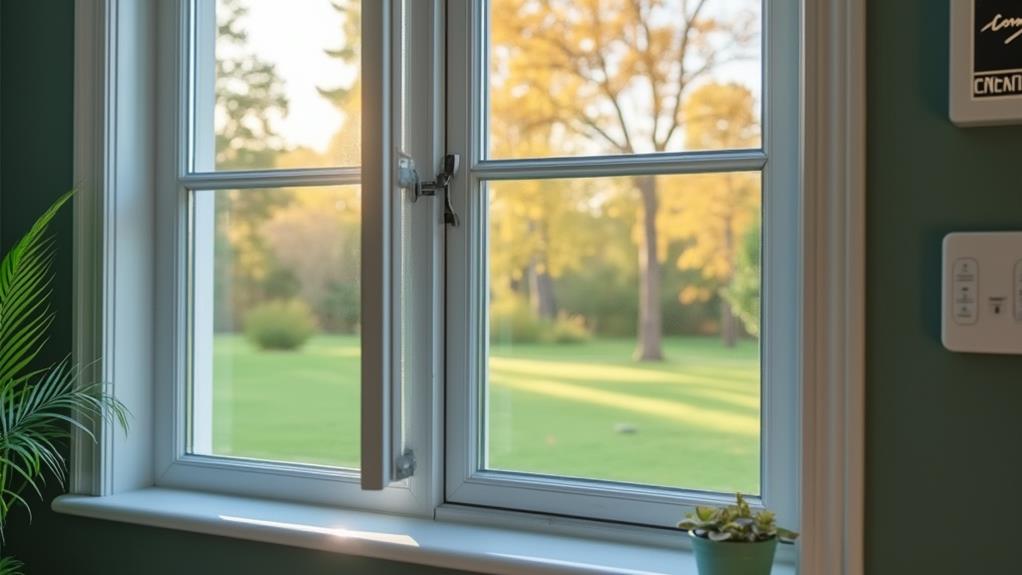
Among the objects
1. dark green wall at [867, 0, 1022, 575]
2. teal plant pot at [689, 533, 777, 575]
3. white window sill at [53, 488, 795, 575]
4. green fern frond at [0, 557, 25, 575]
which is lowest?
green fern frond at [0, 557, 25, 575]

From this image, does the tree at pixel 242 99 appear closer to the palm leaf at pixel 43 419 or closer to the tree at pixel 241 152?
the tree at pixel 241 152

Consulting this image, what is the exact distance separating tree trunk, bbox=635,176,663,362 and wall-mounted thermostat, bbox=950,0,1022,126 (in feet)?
1.77

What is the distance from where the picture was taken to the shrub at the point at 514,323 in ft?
5.84

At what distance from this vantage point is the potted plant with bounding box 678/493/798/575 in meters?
1.31

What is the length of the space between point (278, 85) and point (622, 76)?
0.76m

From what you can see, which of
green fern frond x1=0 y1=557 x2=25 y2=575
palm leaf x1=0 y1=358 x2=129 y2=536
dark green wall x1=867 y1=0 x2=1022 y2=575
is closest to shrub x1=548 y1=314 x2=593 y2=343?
dark green wall x1=867 y1=0 x2=1022 y2=575

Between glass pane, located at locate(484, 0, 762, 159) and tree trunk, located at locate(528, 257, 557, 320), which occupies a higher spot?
glass pane, located at locate(484, 0, 762, 159)

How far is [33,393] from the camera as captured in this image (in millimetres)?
1866

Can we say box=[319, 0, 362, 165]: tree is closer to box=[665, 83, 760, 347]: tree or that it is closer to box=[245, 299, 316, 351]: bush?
box=[245, 299, 316, 351]: bush

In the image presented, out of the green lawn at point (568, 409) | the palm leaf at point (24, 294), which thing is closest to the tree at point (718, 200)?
the green lawn at point (568, 409)

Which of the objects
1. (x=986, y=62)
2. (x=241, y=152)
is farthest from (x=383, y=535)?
(x=986, y=62)

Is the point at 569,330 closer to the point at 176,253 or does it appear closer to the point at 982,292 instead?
the point at 982,292

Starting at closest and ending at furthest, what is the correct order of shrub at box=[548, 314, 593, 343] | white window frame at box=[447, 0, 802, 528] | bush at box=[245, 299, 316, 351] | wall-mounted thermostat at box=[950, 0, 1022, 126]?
wall-mounted thermostat at box=[950, 0, 1022, 126] → white window frame at box=[447, 0, 802, 528] → shrub at box=[548, 314, 593, 343] → bush at box=[245, 299, 316, 351]

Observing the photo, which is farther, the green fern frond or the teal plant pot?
the green fern frond
